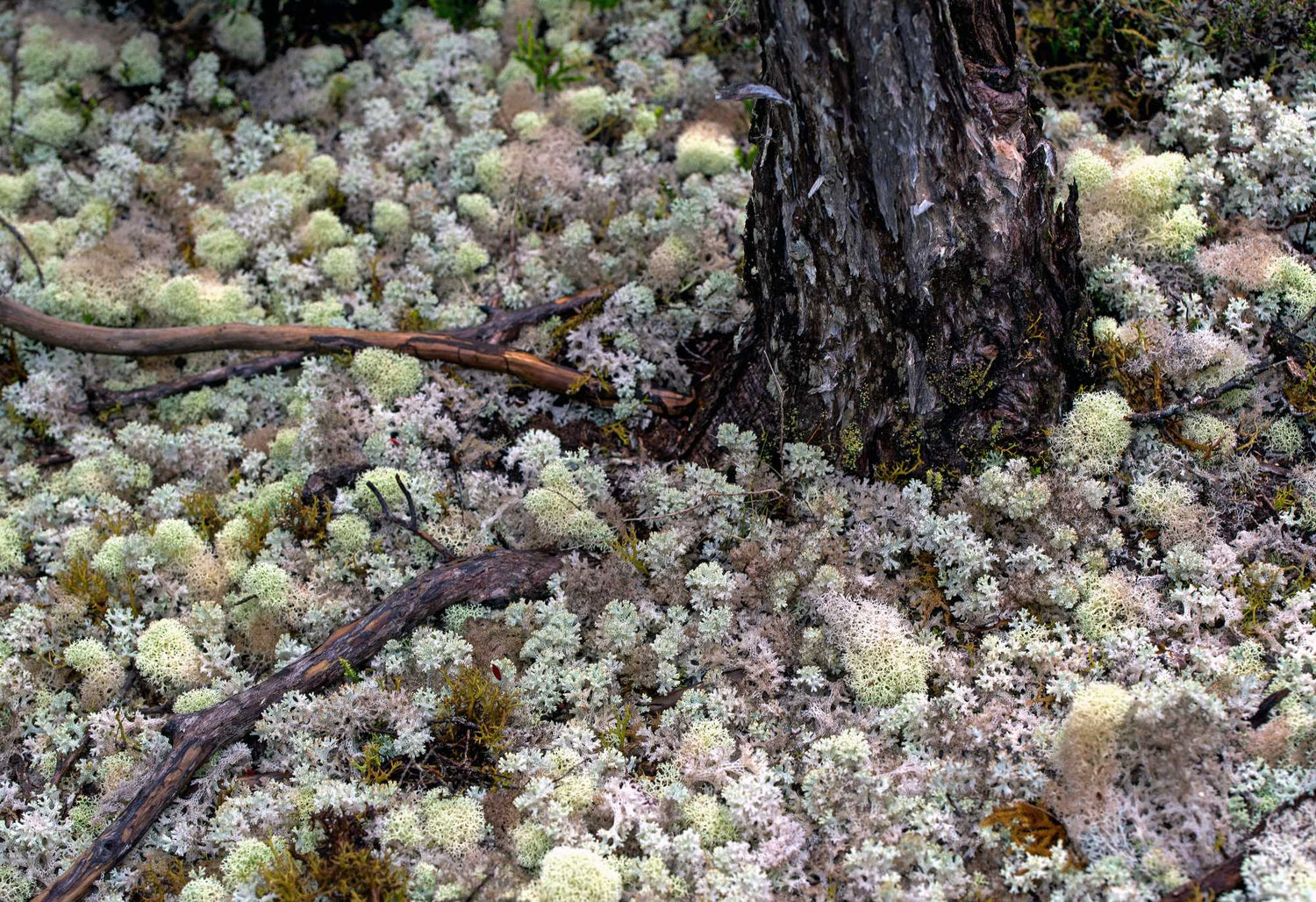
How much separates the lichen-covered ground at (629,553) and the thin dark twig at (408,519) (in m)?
0.10

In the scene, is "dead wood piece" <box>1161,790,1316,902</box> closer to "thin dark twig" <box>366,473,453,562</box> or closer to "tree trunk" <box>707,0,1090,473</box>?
"tree trunk" <box>707,0,1090,473</box>

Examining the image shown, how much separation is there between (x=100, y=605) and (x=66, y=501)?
598mm

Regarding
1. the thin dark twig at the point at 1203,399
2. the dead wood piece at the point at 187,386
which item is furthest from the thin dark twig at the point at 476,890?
the thin dark twig at the point at 1203,399

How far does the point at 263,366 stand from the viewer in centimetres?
498

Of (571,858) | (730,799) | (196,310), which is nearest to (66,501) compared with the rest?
(196,310)

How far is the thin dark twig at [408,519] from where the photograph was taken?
4.07m

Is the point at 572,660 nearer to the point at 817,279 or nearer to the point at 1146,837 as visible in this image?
the point at 817,279

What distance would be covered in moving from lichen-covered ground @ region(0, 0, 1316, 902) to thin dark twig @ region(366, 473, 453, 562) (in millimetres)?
104

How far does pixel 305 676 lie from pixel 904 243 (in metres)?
2.65

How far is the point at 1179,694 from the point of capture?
10.7ft

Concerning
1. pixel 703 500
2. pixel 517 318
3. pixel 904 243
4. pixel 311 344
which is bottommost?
pixel 703 500

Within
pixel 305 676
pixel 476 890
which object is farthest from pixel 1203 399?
pixel 305 676

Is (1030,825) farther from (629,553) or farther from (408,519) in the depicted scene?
(408,519)

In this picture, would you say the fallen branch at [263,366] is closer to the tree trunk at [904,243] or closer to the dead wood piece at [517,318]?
the dead wood piece at [517,318]
